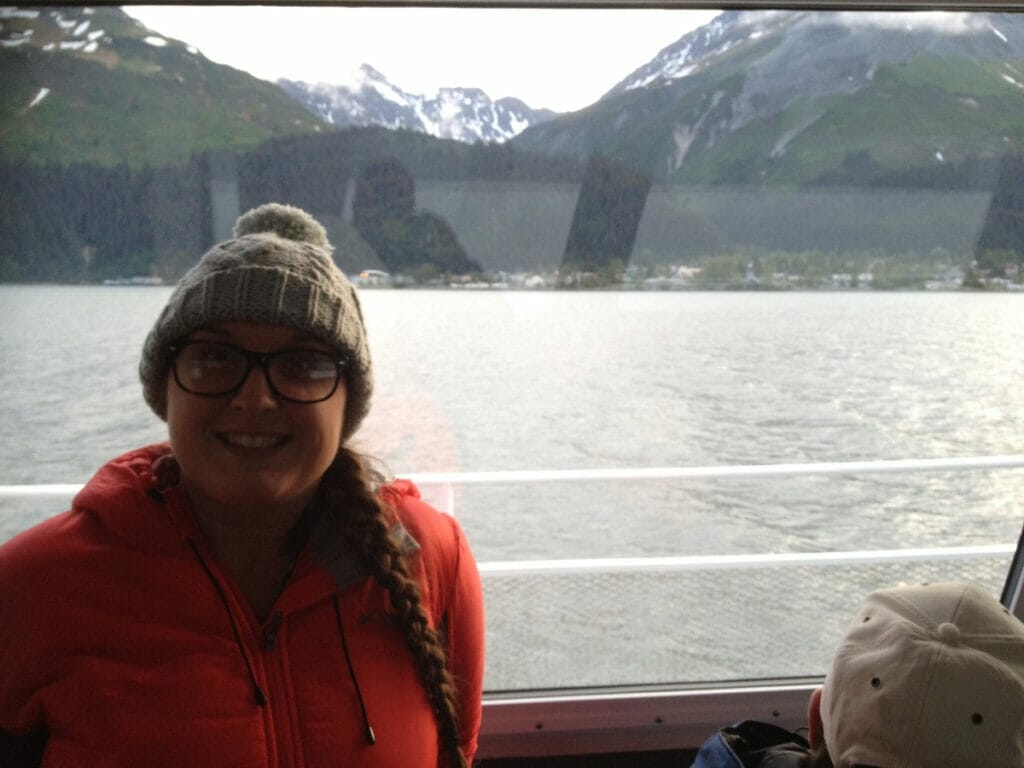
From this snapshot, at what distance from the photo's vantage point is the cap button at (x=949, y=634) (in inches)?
47.9

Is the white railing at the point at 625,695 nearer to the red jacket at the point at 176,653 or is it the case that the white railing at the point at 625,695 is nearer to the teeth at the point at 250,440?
the red jacket at the point at 176,653

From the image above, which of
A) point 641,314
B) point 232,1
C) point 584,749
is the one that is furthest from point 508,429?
point 232,1

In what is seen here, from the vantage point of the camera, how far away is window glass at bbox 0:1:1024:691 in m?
1.83

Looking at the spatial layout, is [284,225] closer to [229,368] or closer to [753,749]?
[229,368]

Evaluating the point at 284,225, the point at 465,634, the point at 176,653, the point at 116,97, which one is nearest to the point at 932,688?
the point at 465,634

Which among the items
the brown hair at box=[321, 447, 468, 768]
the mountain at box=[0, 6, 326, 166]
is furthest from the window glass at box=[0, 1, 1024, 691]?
the brown hair at box=[321, 447, 468, 768]

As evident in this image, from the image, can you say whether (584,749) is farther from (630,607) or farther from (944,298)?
(944,298)

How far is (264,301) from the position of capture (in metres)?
1.20

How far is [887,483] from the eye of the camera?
2297mm

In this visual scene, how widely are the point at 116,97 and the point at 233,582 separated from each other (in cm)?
116

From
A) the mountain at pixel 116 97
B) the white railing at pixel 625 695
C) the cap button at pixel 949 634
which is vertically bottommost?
the white railing at pixel 625 695

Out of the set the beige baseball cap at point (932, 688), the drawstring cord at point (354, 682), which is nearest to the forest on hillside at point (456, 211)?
the drawstring cord at point (354, 682)

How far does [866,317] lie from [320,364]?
148 cm

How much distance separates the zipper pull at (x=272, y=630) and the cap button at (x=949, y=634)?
3.22 ft
